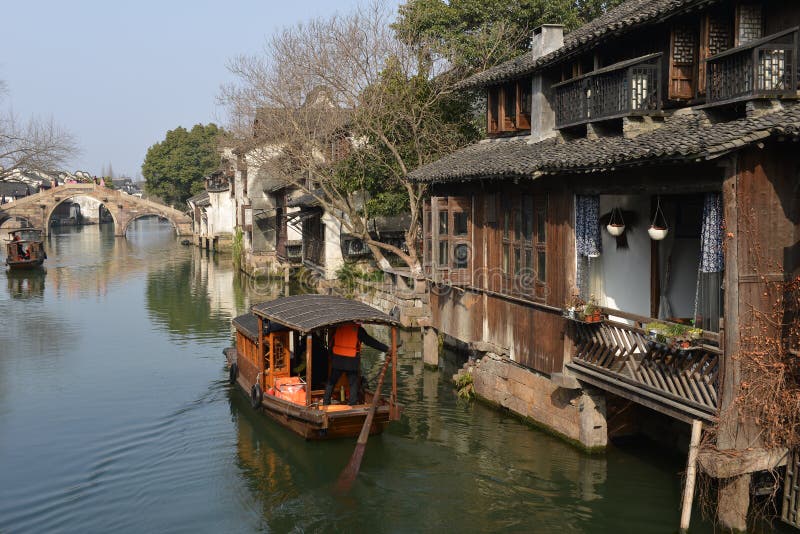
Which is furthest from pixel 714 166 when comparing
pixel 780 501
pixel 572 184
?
pixel 780 501

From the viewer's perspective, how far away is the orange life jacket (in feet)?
47.2

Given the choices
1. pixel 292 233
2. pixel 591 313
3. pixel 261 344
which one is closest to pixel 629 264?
pixel 591 313

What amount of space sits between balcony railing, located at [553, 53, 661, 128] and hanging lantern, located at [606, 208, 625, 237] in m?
1.62

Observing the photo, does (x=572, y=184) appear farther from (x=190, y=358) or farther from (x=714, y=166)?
(x=190, y=358)

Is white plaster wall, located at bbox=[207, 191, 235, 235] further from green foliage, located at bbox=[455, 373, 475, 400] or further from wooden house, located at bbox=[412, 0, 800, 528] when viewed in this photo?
wooden house, located at bbox=[412, 0, 800, 528]

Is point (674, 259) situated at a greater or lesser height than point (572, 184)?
A: lesser

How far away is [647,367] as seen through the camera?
11.6 meters

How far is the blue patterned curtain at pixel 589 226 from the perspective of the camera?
13102 millimetres

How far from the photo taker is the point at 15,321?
30047 millimetres

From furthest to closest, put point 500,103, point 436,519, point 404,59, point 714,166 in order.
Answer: point 404,59 < point 500,103 < point 436,519 < point 714,166

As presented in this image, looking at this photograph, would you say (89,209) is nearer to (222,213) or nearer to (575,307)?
(222,213)

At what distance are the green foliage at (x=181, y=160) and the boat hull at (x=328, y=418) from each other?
2894 inches

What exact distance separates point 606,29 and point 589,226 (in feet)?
11.4

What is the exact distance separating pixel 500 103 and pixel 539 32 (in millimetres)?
2011
